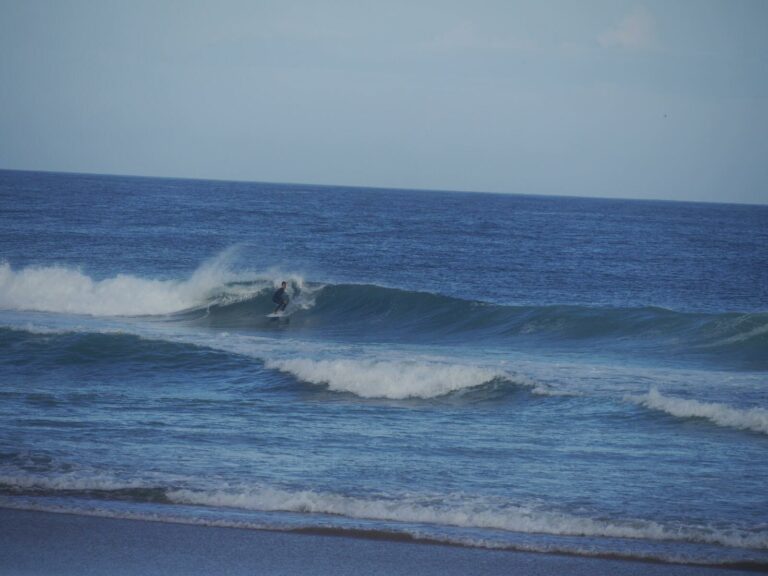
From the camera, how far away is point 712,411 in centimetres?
1263

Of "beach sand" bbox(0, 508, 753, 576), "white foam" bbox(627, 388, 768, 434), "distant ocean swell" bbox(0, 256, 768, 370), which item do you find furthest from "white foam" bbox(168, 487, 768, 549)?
"distant ocean swell" bbox(0, 256, 768, 370)

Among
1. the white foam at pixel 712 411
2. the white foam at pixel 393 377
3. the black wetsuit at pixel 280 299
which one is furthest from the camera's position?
the black wetsuit at pixel 280 299

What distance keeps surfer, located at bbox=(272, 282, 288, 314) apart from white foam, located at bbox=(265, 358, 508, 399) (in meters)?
9.37

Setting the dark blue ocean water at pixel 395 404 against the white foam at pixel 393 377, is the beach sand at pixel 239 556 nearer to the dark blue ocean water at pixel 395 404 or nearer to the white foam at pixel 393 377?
the dark blue ocean water at pixel 395 404

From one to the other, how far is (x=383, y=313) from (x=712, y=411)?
1430cm

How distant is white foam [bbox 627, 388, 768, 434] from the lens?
12195mm

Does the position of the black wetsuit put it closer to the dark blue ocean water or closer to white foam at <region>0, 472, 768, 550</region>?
the dark blue ocean water

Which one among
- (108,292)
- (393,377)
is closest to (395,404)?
(393,377)

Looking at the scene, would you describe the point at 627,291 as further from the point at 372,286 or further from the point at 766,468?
the point at 766,468

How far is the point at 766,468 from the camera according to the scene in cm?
1037

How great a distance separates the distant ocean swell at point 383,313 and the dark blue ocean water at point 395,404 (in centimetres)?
9

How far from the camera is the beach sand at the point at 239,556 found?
7.21 metres

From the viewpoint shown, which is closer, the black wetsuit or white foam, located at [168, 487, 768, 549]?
white foam, located at [168, 487, 768, 549]

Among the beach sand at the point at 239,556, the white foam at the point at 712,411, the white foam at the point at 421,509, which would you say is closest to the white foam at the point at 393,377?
the white foam at the point at 712,411
